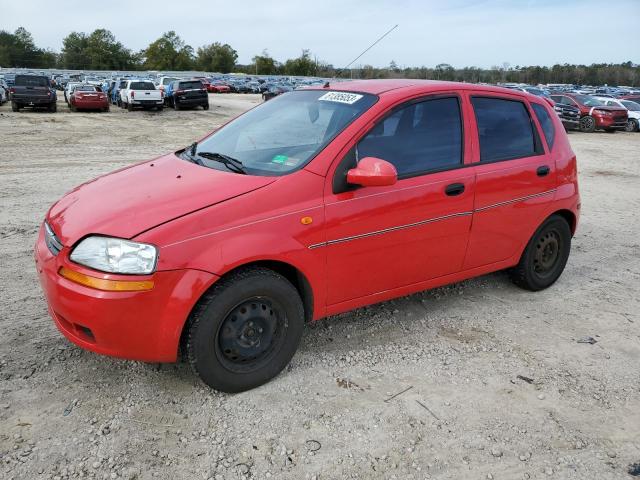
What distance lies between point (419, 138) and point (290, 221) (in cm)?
→ 123

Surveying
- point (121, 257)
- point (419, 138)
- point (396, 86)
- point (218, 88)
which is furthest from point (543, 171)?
point (218, 88)

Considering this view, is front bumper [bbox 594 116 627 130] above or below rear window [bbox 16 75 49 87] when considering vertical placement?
below

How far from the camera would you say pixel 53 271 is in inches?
113

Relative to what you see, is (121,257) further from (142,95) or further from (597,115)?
(142,95)

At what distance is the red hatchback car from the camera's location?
2.73 metres

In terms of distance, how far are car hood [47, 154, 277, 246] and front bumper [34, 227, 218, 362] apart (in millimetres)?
228

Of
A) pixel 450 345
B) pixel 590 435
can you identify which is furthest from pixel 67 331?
pixel 590 435

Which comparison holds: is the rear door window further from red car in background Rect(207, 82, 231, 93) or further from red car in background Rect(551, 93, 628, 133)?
red car in background Rect(207, 82, 231, 93)

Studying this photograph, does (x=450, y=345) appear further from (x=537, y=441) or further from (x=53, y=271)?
(x=53, y=271)

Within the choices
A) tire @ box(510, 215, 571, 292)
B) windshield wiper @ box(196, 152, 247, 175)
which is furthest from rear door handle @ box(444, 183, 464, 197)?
windshield wiper @ box(196, 152, 247, 175)

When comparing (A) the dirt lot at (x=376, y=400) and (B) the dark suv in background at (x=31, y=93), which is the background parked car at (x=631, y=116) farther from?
(B) the dark suv in background at (x=31, y=93)

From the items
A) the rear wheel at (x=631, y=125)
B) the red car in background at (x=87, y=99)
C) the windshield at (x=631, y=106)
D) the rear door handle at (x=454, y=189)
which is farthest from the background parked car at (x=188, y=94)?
the rear door handle at (x=454, y=189)

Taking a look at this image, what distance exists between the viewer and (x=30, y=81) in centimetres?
2273

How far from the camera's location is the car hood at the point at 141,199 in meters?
2.80
